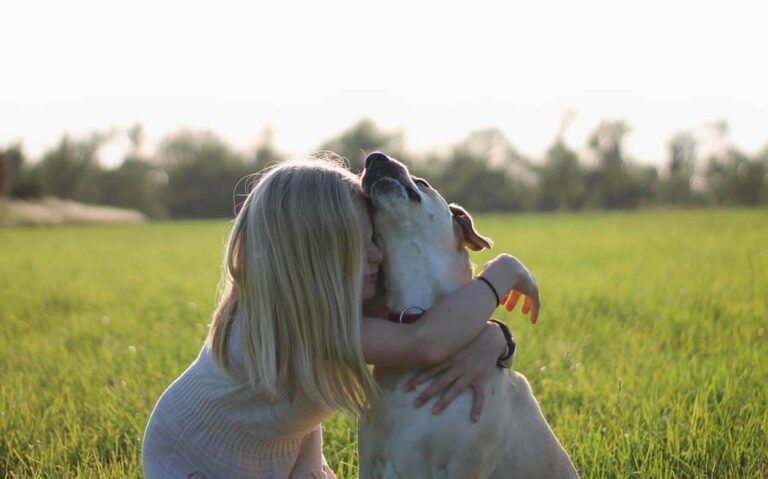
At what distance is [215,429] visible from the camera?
7.50 ft

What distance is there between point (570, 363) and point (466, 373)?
2.07m

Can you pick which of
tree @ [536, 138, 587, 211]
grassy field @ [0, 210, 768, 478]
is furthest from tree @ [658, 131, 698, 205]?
grassy field @ [0, 210, 768, 478]

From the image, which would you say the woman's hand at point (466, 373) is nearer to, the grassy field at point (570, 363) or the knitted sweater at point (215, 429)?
the knitted sweater at point (215, 429)

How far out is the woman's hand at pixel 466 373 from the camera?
6.43ft

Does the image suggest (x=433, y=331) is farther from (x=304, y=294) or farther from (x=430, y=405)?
(x=304, y=294)

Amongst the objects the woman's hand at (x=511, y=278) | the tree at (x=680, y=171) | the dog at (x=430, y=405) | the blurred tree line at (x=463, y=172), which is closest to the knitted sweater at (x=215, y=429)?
the dog at (x=430, y=405)

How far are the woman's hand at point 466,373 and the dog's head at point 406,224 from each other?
194 mm

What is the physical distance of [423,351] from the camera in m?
1.97

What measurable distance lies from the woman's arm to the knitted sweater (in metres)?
0.35

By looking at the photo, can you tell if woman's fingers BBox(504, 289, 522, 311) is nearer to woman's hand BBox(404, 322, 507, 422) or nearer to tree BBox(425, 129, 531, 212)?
woman's hand BBox(404, 322, 507, 422)

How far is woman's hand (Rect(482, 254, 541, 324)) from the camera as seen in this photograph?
2.15 metres

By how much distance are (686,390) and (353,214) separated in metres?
2.05

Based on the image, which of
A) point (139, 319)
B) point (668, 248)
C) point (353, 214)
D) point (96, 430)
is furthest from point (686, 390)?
point (668, 248)

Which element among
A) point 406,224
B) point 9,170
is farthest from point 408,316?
point 9,170
